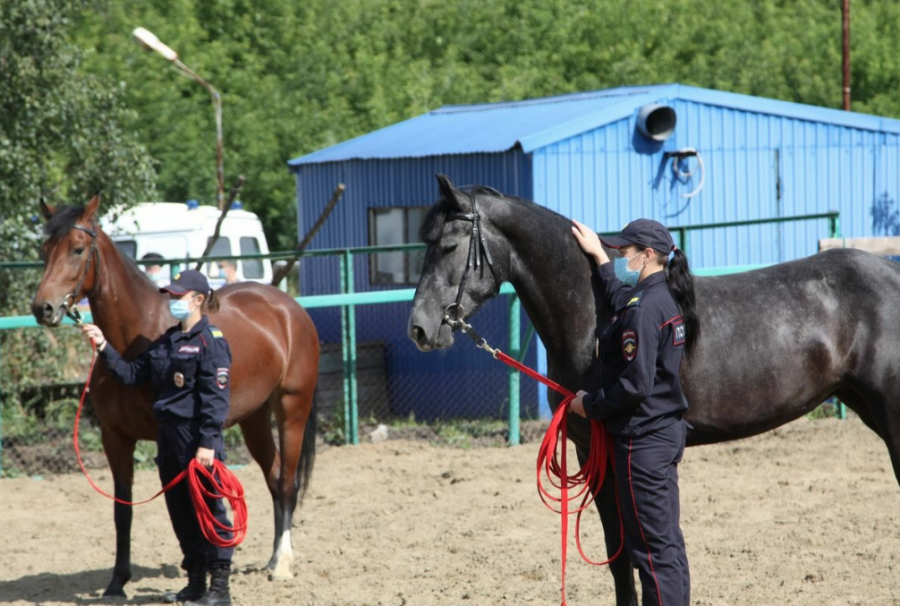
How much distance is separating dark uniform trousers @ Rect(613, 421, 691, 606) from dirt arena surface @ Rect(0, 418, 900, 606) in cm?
146

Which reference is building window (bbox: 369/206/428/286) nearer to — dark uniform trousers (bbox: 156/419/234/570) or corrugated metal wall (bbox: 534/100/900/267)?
corrugated metal wall (bbox: 534/100/900/267)

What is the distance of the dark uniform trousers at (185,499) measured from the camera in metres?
5.41

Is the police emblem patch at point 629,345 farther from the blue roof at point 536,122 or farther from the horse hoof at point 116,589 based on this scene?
the blue roof at point 536,122

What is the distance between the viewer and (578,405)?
405 cm

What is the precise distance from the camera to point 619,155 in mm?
11766

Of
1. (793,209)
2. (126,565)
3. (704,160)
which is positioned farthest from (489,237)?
(793,209)

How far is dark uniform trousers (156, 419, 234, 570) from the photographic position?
17.7ft

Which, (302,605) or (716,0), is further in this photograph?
(716,0)

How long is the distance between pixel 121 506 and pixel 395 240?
708 centimetres

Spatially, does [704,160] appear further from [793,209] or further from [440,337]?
[440,337]

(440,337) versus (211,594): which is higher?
(440,337)

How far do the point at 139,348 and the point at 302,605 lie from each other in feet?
5.31

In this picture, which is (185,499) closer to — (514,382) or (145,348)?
(145,348)

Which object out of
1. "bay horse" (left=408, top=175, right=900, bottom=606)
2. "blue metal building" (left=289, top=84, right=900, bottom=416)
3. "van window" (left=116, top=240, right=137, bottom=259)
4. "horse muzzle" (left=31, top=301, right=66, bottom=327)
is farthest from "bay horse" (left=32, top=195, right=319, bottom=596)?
"van window" (left=116, top=240, right=137, bottom=259)
